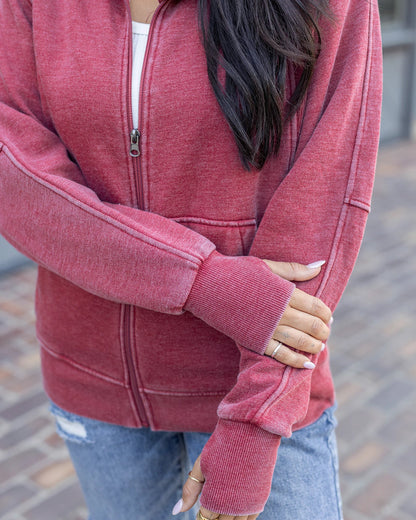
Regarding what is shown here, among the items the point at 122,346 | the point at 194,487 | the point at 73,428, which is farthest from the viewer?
the point at 73,428

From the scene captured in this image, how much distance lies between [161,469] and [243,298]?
0.57 metres

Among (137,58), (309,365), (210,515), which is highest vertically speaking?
(137,58)

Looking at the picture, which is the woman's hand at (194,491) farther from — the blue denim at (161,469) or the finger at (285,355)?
the finger at (285,355)

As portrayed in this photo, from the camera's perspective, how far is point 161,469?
63.9 inches

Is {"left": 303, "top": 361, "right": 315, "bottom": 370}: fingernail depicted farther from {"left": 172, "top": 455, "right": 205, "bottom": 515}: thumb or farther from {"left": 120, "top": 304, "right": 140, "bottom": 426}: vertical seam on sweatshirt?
{"left": 120, "top": 304, "right": 140, "bottom": 426}: vertical seam on sweatshirt

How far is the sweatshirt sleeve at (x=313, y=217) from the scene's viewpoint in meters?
1.26

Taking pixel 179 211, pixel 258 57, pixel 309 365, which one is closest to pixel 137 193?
pixel 179 211

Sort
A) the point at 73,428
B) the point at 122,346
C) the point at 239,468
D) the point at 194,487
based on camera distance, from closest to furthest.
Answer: the point at 239,468
the point at 194,487
the point at 122,346
the point at 73,428

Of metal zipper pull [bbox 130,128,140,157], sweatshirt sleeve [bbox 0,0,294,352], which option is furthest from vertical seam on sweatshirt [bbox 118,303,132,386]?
metal zipper pull [bbox 130,128,140,157]

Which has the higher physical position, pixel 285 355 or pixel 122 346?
pixel 285 355

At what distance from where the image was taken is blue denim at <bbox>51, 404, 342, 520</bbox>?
143 cm

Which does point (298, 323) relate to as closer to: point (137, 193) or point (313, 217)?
point (313, 217)

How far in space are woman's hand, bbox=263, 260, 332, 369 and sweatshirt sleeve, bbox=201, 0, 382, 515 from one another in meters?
0.02

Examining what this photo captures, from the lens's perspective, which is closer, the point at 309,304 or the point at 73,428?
the point at 309,304
